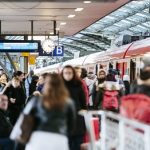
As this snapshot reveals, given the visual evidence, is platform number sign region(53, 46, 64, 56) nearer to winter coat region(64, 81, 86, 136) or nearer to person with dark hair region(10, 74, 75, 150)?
winter coat region(64, 81, 86, 136)

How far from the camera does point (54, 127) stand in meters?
5.25

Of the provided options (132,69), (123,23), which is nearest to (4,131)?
(132,69)

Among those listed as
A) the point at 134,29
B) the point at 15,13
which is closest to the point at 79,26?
the point at 15,13

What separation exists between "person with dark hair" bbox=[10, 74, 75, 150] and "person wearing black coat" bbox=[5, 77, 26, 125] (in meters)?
5.50

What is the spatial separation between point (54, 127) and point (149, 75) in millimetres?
1423

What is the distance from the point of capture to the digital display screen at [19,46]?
17.1 meters

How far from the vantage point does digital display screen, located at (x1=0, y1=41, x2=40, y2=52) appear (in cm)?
1706

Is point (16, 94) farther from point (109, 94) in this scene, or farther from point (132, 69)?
point (132, 69)

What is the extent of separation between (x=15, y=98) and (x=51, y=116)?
230 inches

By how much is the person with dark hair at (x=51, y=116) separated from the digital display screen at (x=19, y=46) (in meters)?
11.7

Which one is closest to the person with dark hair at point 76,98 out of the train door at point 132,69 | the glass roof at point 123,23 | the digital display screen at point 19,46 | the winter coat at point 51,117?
the winter coat at point 51,117

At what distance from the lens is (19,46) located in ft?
56.6

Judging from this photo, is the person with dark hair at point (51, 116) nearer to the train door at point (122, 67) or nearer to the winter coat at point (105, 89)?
the winter coat at point (105, 89)

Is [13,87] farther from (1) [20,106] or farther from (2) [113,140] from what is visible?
(2) [113,140]
